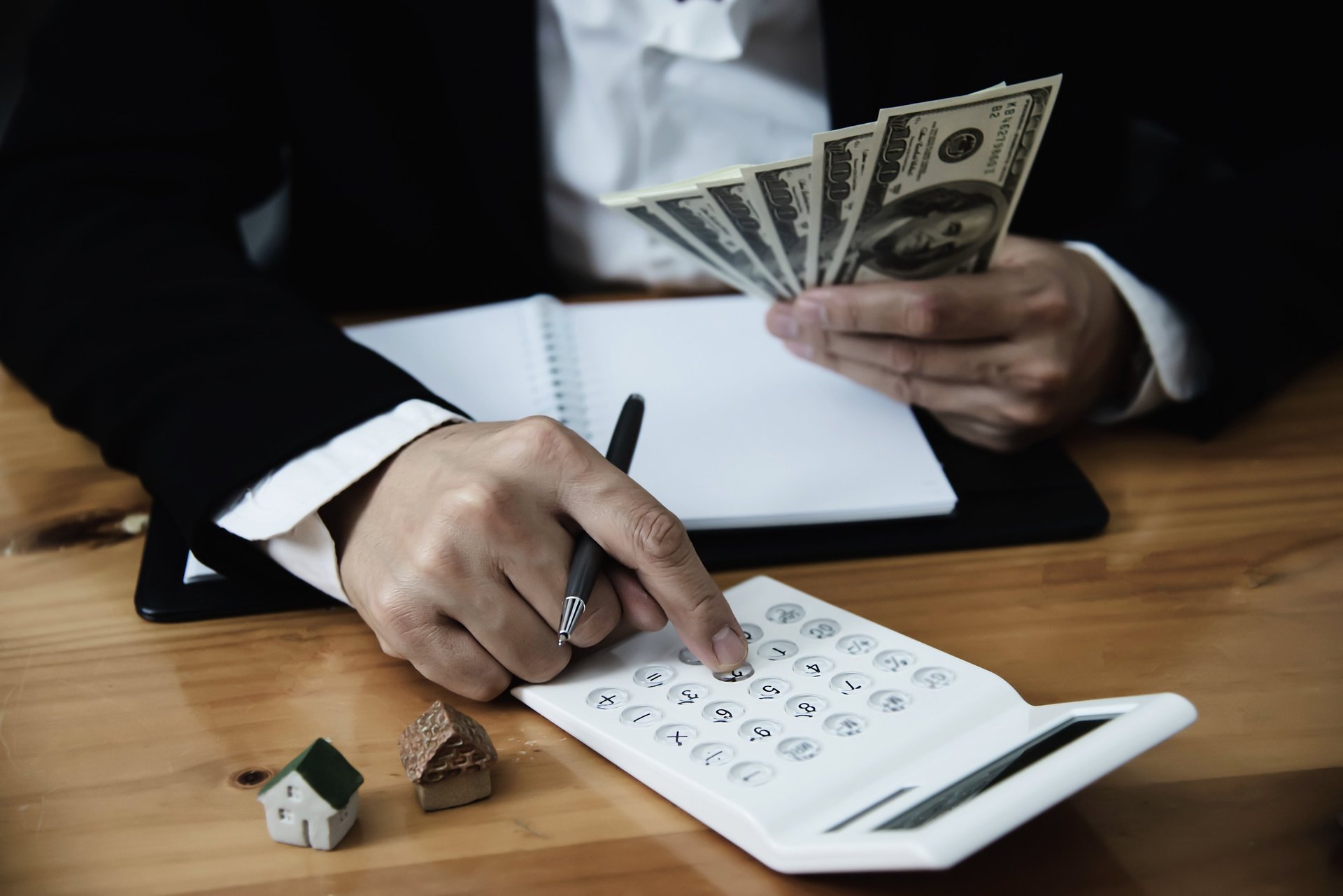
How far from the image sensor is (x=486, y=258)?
4.16 ft

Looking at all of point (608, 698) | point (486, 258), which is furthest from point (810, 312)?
point (486, 258)

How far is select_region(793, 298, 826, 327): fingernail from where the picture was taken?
0.87m

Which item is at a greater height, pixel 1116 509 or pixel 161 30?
pixel 161 30

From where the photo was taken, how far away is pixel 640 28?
1119 millimetres

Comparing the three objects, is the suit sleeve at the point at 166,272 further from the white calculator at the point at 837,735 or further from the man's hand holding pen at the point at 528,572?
the white calculator at the point at 837,735

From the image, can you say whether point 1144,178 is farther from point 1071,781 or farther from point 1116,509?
point 1071,781

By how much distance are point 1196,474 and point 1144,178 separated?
2.45 feet

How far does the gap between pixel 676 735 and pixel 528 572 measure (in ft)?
0.42

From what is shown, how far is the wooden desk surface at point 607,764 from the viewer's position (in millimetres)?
508

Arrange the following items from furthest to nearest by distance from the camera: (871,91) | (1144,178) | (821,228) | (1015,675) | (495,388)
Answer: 1. (1144,178)
2. (871,91)
3. (495,388)
4. (821,228)
5. (1015,675)

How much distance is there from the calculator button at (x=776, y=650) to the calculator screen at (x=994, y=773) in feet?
0.48

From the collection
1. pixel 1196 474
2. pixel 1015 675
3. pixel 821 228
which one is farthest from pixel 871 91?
pixel 1015 675

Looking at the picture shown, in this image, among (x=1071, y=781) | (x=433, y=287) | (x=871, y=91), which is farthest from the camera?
(x=433, y=287)

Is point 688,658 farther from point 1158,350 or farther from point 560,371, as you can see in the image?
point 1158,350
